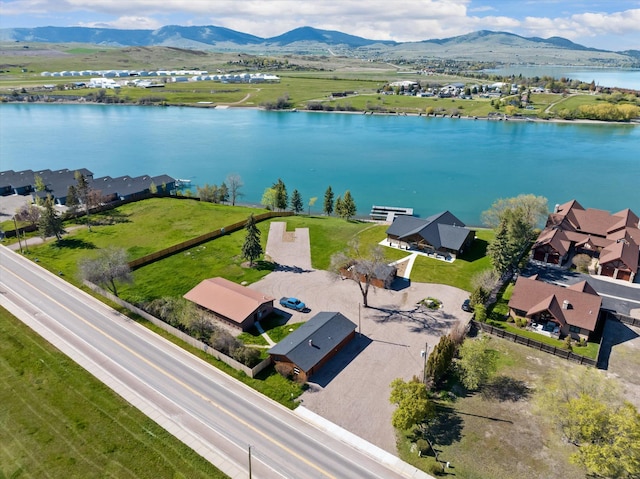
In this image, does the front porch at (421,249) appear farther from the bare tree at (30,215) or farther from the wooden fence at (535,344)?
the bare tree at (30,215)

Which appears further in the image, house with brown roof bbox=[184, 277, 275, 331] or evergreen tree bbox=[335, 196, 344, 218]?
evergreen tree bbox=[335, 196, 344, 218]

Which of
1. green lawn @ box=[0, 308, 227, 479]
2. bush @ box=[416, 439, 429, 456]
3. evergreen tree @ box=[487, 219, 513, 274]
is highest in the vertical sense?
evergreen tree @ box=[487, 219, 513, 274]

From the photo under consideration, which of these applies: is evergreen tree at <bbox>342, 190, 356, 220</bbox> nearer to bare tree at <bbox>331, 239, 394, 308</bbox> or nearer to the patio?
bare tree at <bbox>331, 239, 394, 308</bbox>

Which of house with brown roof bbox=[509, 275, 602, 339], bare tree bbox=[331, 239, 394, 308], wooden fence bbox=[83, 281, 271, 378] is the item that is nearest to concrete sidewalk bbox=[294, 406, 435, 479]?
wooden fence bbox=[83, 281, 271, 378]

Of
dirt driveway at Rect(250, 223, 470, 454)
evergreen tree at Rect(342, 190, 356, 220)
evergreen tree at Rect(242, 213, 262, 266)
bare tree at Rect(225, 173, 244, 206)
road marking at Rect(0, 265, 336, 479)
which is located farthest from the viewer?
bare tree at Rect(225, 173, 244, 206)

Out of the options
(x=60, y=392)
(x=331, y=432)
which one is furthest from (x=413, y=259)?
(x=60, y=392)

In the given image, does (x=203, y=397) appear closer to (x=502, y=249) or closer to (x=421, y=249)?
(x=421, y=249)

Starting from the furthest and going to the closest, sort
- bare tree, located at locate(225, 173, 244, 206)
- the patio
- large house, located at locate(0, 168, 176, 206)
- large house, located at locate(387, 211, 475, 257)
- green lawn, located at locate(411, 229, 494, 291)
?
1. bare tree, located at locate(225, 173, 244, 206)
2. large house, located at locate(0, 168, 176, 206)
3. large house, located at locate(387, 211, 475, 257)
4. green lawn, located at locate(411, 229, 494, 291)
5. the patio
